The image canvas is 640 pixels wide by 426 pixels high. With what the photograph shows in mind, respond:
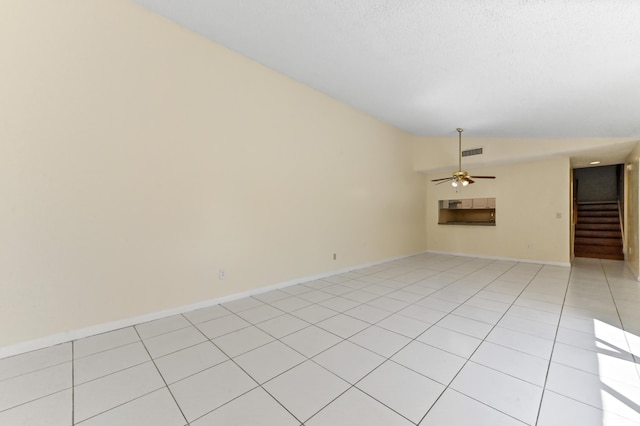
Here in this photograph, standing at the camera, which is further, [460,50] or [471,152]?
[471,152]

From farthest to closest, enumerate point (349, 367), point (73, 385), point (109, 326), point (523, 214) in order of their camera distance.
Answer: point (523, 214) < point (109, 326) < point (349, 367) < point (73, 385)

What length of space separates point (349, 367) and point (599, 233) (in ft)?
31.0

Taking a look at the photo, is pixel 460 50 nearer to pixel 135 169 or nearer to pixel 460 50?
pixel 460 50

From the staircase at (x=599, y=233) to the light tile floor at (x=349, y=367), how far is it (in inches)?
195

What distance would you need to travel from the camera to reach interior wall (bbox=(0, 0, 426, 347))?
2207mm

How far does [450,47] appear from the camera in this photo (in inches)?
106

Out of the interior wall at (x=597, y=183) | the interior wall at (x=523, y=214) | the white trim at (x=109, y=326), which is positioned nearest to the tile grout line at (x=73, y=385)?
the white trim at (x=109, y=326)

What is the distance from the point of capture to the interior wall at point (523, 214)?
18.8 ft

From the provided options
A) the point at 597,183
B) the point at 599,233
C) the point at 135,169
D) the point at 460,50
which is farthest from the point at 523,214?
the point at 135,169

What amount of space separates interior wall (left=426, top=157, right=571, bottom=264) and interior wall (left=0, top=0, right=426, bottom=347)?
5026 mm

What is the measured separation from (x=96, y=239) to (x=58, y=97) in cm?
138

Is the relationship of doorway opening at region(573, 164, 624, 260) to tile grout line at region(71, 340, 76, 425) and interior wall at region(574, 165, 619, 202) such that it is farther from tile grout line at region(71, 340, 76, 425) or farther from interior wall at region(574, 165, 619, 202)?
tile grout line at region(71, 340, 76, 425)

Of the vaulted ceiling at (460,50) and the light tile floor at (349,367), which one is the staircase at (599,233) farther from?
the light tile floor at (349,367)

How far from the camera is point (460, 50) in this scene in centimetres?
272
